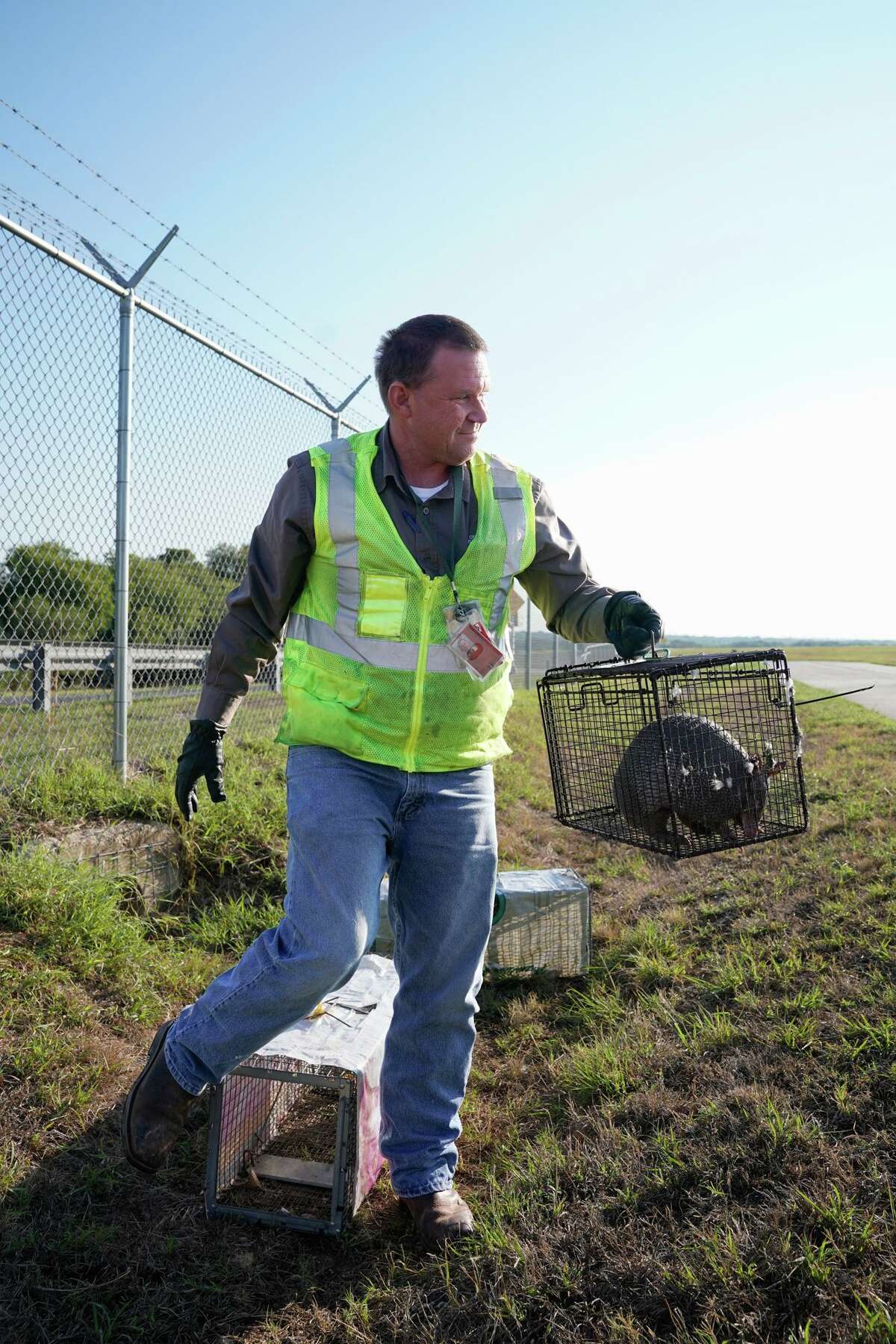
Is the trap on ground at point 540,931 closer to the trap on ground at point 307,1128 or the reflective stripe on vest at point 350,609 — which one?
the trap on ground at point 307,1128

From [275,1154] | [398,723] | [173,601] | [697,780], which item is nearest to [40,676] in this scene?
[173,601]

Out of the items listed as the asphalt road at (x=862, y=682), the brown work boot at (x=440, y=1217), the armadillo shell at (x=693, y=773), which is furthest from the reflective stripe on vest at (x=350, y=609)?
the asphalt road at (x=862, y=682)

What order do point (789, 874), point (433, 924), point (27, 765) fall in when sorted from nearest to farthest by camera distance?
point (433, 924) < point (27, 765) < point (789, 874)

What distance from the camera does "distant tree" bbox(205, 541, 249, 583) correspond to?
6.54m

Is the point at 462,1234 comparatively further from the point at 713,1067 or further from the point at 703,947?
the point at 703,947

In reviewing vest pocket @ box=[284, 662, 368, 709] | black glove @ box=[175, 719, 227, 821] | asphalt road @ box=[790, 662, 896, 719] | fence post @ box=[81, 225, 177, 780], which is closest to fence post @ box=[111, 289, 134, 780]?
fence post @ box=[81, 225, 177, 780]

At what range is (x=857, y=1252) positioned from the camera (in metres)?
2.10

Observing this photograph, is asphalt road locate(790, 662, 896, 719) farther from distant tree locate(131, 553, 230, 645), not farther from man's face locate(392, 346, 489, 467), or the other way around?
man's face locate(392, 346, 489, 467)

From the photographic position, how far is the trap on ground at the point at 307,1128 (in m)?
2.62

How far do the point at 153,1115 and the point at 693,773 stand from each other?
170cm

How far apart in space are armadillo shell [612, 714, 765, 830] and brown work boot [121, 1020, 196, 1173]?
1.50 meters

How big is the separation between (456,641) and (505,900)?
1877mm

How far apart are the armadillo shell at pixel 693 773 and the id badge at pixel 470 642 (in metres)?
0.60

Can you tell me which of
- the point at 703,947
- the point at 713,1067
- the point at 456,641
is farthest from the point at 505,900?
the point at 456,641
